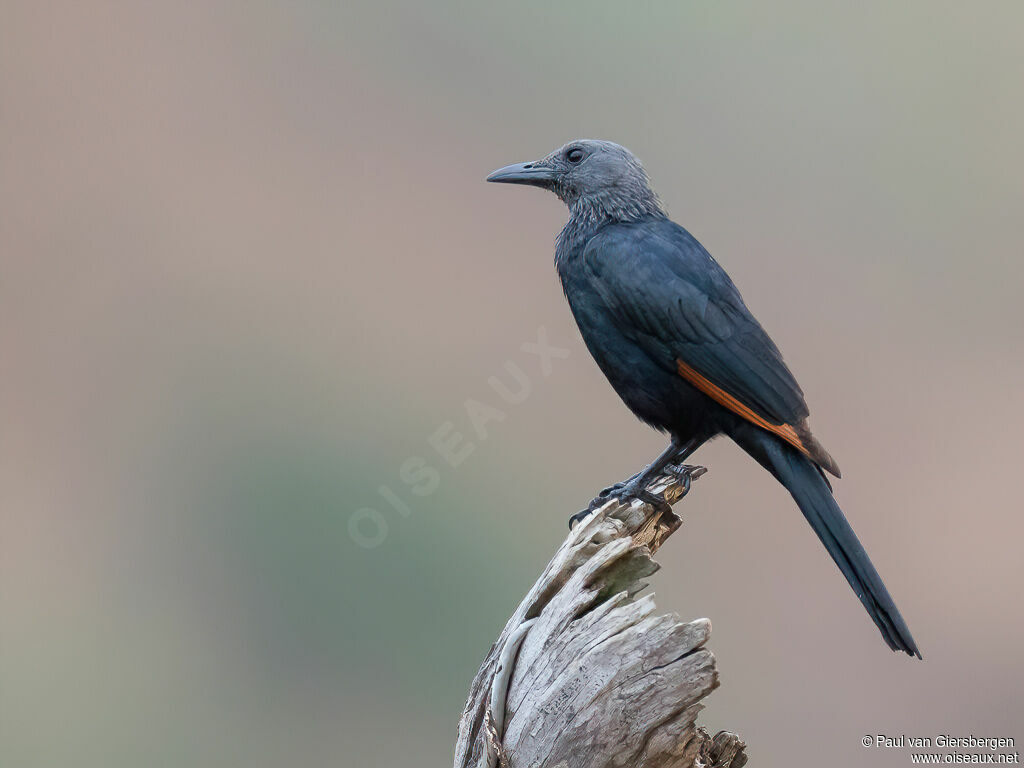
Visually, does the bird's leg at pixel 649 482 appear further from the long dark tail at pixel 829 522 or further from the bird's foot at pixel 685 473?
the long dark tail at pixel 829 522

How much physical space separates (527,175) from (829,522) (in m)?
1.87

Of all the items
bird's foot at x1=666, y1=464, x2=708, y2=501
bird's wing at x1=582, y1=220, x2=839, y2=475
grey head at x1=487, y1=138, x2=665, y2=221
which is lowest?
bird's foot at x1=666, y1=464, x2=708, y2=501

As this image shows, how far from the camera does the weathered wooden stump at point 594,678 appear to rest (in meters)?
2.60

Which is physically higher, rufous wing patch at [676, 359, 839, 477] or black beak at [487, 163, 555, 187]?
black beak at [487, 163, 555, 187]

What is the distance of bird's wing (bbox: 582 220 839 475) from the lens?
3230 millimetres

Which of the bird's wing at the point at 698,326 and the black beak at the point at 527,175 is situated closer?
the bird's wing at the point at 698,326

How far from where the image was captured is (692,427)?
3.41m

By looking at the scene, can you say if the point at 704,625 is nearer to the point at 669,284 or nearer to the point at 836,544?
the point at 836,544

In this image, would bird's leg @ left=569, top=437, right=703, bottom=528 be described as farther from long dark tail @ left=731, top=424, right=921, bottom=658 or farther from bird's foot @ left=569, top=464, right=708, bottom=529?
long dark tail @ left=731, top=424, right=921, bottom=658

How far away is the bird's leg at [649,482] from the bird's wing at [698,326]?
33 centimetres

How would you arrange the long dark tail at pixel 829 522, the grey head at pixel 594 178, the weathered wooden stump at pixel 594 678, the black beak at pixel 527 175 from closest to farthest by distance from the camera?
the weathered wooden stump at pixel 594 678 → the long dark tail at pixel 829 522 → the grey head at pixel 594 178 → the black beak at pixel 527 175

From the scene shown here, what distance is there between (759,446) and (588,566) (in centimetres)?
79

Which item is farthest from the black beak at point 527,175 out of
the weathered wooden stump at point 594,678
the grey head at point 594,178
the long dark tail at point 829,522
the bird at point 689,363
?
the weathered wooden stump at point 594,678

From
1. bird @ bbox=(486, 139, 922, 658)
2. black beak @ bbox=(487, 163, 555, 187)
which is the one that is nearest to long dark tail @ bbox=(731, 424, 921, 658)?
bird @ bbox=(486, 139, 922, 658)
